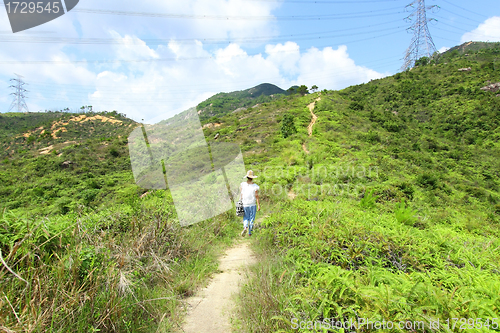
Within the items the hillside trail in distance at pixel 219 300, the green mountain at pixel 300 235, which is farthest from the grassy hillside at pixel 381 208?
the hillside trail in distance at pixel 219 300

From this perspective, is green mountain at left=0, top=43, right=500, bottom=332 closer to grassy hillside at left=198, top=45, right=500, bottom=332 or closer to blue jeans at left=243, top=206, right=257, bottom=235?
grassy hillside at left=198, top=45, right=500, bottom=332

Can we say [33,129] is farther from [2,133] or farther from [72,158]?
[72,158]

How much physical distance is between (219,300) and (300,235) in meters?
1.59

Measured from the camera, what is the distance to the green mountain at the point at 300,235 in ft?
6.20

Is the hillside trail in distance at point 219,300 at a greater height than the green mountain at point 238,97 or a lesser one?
lesser

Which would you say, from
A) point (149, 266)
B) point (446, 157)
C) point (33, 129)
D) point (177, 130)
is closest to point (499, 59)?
point (446, 157)

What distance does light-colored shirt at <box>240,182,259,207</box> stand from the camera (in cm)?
570

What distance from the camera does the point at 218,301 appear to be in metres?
3.12

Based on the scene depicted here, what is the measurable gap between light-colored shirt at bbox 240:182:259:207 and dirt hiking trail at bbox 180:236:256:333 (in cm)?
137

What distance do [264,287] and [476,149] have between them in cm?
2878

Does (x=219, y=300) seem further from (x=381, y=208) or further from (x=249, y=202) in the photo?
(x=381, y=208)

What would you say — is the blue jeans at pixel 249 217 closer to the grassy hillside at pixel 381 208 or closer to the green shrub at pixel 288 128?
the grassy hillside at pixel 381 208

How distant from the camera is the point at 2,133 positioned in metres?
46.4

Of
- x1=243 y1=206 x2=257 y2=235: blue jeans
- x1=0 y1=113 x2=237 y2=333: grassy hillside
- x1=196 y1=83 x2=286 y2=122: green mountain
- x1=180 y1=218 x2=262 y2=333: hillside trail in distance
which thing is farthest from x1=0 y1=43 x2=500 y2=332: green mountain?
x1=196 y1=83 x2=286 y2=122: green mountain
